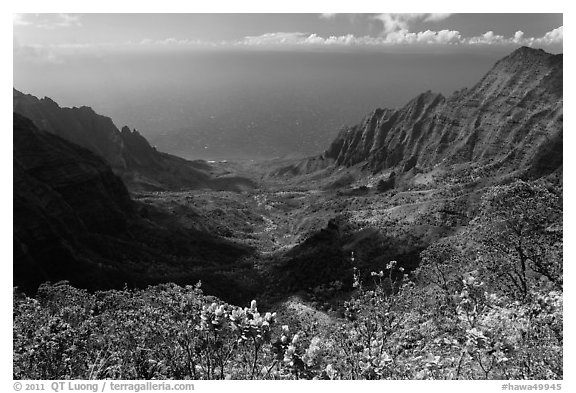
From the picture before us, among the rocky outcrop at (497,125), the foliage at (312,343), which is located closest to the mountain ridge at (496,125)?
the rocky outcrop at (497,125)

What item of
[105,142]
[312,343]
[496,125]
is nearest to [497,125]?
[496,125]

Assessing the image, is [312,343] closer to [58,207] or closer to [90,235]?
[90,235]

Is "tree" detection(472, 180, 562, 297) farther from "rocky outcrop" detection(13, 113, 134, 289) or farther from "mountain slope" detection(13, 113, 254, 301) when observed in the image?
"rocky outcrop" detection(13, 113, 134, 289)

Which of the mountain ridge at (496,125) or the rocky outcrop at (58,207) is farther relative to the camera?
the mountain ridge at (496,125)

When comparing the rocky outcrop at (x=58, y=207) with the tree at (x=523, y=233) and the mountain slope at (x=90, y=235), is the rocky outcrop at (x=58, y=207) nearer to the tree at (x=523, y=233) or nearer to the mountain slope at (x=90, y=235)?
the mountain slope at (x=90, y=235)

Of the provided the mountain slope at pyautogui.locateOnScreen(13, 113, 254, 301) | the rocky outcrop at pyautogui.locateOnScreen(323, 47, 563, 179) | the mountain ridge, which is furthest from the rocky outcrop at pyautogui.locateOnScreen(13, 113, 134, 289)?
the rocky outcrop at pyautogui.locateOnScreen(323, 47, 563, 179)

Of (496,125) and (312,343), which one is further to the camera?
(496,125)

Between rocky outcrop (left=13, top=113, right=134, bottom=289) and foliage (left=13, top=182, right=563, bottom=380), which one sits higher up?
foliage (left=13, top=182, right=563, bottom=380)
